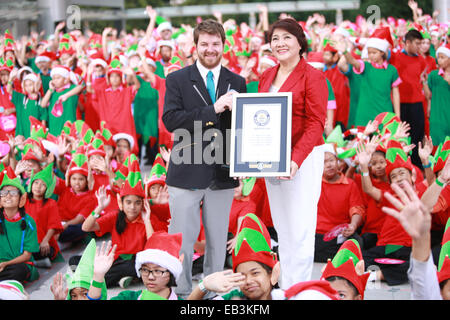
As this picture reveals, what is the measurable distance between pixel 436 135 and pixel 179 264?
14.9ft

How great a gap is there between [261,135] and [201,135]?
497 millimetres

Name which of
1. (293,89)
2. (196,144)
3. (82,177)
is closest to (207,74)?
(196,144)

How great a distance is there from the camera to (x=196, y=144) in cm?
360

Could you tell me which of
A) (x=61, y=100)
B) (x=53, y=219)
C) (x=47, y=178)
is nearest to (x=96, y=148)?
(x=47, y=178)

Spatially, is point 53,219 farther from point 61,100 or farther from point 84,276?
point 61,100

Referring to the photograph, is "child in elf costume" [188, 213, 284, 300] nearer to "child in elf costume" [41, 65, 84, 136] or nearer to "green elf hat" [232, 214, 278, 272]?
"green elf hat" [232, 214, 278, 272]

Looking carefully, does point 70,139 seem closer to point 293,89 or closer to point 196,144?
point 196,144

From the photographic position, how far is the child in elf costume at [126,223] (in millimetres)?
4730

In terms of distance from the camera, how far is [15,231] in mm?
4875

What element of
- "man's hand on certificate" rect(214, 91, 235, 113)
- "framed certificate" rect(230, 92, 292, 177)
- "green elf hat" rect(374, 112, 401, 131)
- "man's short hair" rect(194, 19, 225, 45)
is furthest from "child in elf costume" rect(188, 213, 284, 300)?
"green elf hat" rect(374, 112, 401, 131)

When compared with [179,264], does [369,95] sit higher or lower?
higher

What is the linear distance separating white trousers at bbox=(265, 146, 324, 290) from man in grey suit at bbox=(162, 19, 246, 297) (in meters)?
0.48

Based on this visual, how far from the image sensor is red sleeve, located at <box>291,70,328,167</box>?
122 inches
